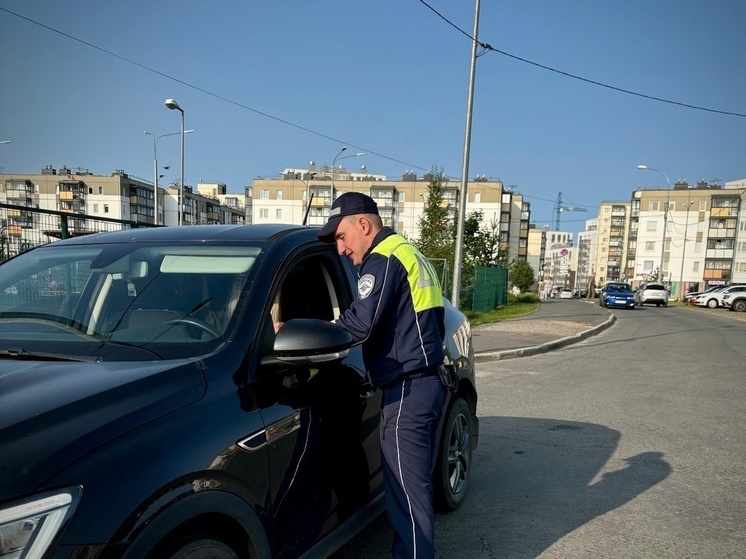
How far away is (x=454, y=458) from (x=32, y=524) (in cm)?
275

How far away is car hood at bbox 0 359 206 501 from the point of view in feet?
4.23

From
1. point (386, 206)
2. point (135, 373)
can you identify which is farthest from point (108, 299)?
point (386, 206)

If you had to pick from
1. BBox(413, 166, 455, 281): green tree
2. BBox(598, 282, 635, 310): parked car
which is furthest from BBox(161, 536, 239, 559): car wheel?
BBox(598, 282, 635, 310): parked car

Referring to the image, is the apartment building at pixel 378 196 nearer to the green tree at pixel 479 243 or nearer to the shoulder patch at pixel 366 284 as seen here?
the green tree at pixel 479 243

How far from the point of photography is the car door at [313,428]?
192cm

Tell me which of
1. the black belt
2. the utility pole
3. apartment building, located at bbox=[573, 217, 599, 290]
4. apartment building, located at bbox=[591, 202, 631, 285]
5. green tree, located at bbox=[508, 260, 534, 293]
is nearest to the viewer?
the black belt

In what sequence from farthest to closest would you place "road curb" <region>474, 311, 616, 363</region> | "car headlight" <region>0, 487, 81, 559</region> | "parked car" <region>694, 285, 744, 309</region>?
1. "parked car" <region>694, 285, 744, 309</region>
2. "road curb" <region>474, 311, 616, 363</region>
3. "car headlight" <region>0, 487, 81, 559</region>

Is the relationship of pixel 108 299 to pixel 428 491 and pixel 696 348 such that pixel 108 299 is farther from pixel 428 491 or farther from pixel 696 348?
pixel 696 348

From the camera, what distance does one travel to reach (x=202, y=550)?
154cm

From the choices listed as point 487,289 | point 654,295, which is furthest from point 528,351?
point 654,295

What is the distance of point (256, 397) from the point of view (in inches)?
74.4

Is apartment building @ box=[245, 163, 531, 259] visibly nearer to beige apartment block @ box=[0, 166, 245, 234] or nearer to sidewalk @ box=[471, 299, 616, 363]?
beige apartment block @ box=[0, 166, 245, 234]

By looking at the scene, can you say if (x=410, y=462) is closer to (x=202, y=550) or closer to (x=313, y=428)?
(x=313, y=428)

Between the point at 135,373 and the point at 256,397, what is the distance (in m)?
0.43
